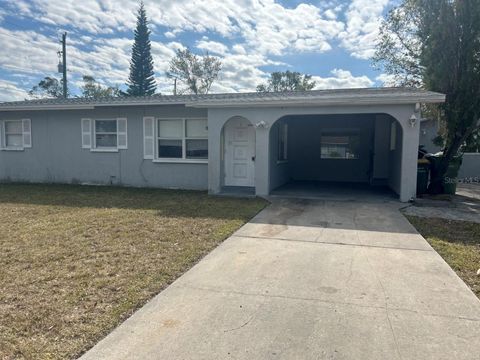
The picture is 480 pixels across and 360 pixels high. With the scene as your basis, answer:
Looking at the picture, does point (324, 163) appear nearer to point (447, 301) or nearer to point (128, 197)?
point (128, 197)

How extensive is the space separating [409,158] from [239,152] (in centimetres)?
523

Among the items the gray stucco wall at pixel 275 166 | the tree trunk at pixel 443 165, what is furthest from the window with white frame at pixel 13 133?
the tree trunk at pixel 443 165

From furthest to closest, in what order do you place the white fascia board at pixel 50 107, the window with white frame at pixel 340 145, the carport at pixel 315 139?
the window with white frame at pixel 340 145, the white fascia board at pixel 50 107, the carport at pixel 315 139

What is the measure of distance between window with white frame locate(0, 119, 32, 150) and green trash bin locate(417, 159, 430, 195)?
47.2 feet

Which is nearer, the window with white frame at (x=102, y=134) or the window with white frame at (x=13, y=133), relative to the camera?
the window with white frame at (x=102, y=134)

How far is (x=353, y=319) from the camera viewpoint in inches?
137

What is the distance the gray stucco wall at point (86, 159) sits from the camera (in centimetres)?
1262

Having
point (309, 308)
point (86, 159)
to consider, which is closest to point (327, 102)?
point (309, 308)

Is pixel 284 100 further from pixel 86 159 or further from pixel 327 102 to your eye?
pixel 86 159

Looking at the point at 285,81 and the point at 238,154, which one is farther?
the point at 285,81

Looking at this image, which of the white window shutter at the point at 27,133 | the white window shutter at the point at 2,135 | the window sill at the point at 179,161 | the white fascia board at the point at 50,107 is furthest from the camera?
the white window shutter at the point at 2,135

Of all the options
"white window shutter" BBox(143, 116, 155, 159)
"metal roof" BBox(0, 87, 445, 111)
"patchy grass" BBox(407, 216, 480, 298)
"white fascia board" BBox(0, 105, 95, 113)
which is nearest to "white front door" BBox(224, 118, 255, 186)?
"metal roof" BBox(0, 87, 445, 111)

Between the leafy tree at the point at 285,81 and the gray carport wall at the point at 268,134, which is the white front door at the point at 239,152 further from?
the leafy tree at the point at 285,81

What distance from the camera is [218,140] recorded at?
36.8ft
